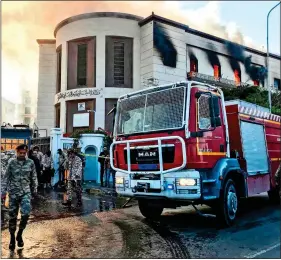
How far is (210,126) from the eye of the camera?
7.09 m

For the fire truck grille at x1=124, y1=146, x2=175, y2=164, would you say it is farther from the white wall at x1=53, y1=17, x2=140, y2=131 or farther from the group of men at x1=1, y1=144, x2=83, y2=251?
the white wall at x1=53, y1=17, x2=140, y2=131

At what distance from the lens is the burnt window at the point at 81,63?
26562mm

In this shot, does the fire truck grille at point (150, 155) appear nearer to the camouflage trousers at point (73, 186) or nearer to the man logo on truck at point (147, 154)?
the man logo on truck at point (147, 154)

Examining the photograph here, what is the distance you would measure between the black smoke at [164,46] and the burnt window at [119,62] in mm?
2296

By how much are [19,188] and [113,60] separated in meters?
21.6

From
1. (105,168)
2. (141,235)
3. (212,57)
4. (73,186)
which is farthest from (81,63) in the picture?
(141,235)

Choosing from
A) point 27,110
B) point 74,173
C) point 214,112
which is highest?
point 27,110

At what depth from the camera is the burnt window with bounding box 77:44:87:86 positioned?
27.0 meters

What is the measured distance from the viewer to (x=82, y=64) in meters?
27.2

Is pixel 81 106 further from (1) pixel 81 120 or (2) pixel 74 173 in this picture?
(2) pixel 74 173

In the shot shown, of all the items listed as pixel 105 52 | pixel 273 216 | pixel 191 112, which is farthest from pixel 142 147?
pixel 105 52

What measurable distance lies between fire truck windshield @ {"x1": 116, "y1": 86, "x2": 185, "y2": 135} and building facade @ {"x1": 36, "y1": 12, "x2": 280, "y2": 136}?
1692 centimetres

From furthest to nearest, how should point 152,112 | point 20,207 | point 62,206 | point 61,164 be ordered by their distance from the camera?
point 61,164, point 62,206, point 152,112, point 20,207

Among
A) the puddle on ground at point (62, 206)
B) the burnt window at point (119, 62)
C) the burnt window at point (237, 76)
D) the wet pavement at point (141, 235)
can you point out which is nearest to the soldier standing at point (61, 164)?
the puddle on ground at point (62, 206)
